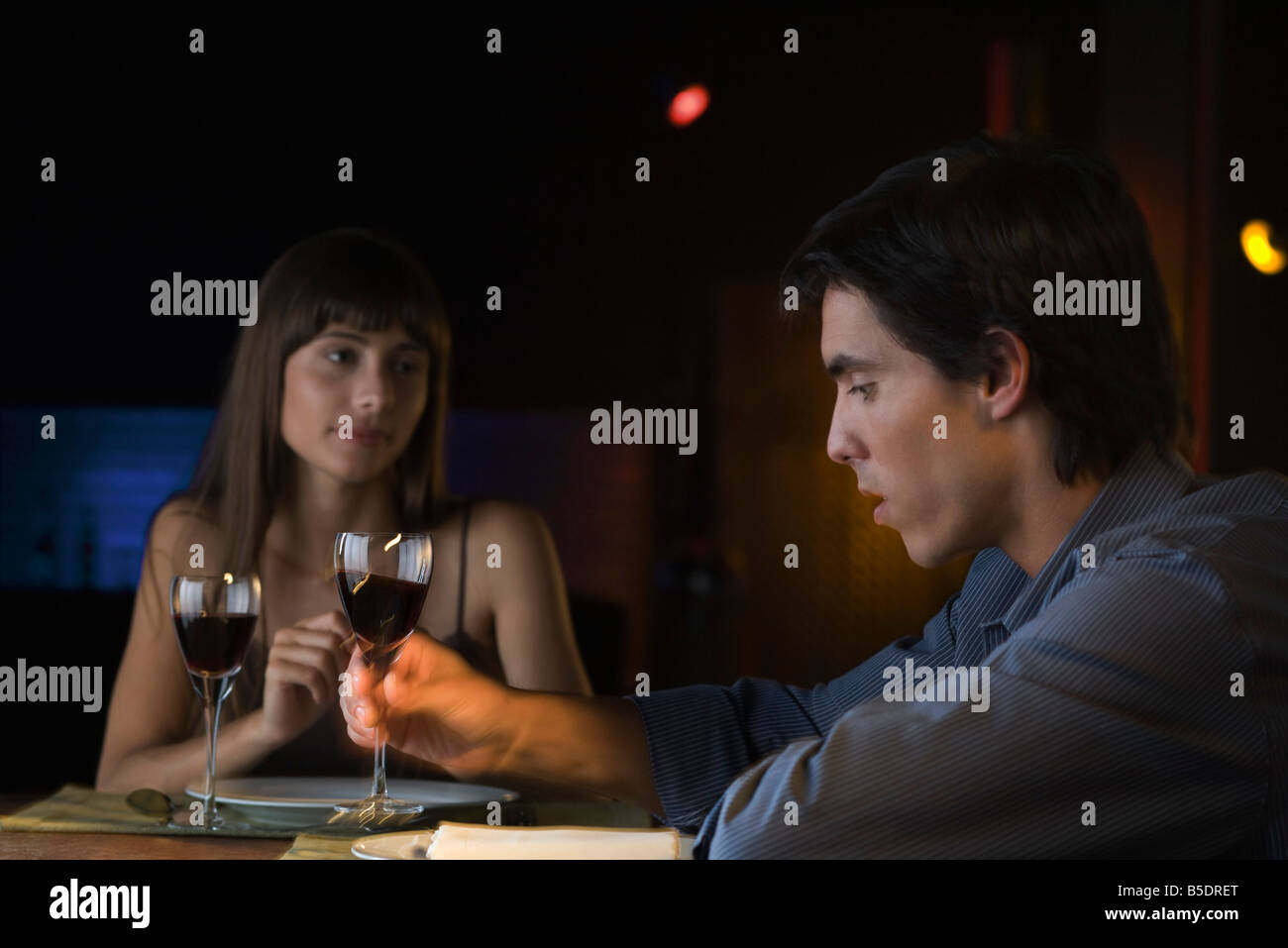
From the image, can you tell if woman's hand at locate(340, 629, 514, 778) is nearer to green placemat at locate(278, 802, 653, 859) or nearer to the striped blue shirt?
green placemat at locate(278, 802, 653, 859)

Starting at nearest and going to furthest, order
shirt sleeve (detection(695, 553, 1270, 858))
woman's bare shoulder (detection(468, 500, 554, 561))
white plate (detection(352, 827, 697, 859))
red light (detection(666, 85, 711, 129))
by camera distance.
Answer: shirt sleeve (detection(695, 553, 1270, 858)) → white plate (detection(352, 827, 697, 859)) → woman's bare shoulder (detection(468, 500, 554, 561)) → red light (detection(666, 85, 711, 129))

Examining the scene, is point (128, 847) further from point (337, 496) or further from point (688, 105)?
point (688, 105)

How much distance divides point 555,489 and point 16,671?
2.51 meters

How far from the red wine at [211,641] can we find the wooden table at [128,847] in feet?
0.61

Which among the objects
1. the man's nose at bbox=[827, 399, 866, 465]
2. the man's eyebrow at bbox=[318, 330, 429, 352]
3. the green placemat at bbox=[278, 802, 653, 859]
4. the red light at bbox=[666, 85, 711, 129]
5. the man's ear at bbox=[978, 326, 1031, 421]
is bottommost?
the green placemat at bbox=[278, 802, 653, 859]

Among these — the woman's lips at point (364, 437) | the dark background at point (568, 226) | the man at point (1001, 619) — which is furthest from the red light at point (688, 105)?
the man at point (1001, 619)

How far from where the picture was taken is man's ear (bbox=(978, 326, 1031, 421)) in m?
1.27

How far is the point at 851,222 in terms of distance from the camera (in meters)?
1.35

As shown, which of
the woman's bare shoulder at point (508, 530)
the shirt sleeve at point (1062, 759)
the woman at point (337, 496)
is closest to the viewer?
the shirt sleeve at point (1062, 759)

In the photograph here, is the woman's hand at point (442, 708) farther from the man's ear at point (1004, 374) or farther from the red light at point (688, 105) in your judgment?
the red light at point (688, 105)

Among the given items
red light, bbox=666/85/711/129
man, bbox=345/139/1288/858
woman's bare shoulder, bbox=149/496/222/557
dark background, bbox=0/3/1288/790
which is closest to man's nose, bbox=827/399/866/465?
man, bbox=345/139/1288/858

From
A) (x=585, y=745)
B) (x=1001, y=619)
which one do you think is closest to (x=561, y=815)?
(x=585, y=745)

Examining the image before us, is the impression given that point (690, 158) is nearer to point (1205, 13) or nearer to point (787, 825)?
point (1205, 13)

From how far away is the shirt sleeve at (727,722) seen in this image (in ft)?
4.57
